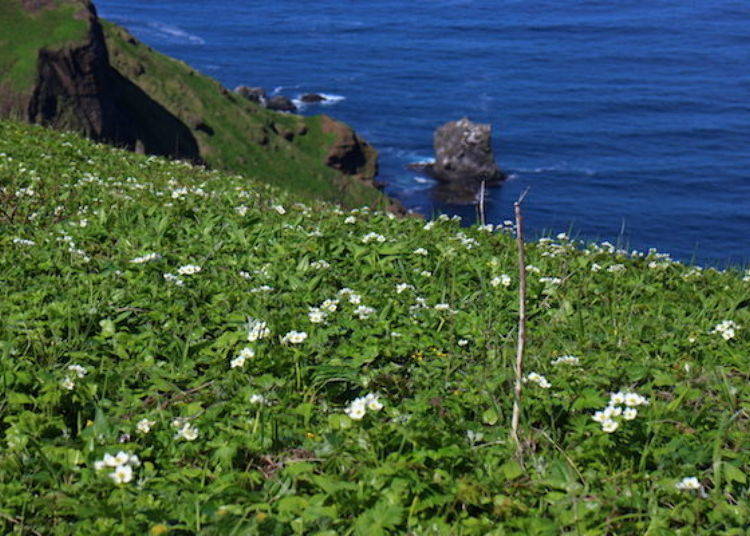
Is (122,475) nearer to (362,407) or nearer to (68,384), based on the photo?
(68,384)

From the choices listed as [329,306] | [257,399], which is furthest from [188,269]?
[257,399]

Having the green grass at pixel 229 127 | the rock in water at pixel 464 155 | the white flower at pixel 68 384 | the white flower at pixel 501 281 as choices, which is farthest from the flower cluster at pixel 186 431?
the rock in water at pixel 464 155

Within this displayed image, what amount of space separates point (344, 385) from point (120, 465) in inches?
74.9

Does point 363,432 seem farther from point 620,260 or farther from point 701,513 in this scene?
point 620,260

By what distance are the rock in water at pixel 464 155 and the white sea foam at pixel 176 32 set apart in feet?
178

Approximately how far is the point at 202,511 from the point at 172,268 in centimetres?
406

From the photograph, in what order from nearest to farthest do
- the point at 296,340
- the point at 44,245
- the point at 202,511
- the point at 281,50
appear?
the point at 202,511 → the point at 296,340 → the point at 44,245 → the point at 281,50

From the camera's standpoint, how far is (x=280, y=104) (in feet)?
338

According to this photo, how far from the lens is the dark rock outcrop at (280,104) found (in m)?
103

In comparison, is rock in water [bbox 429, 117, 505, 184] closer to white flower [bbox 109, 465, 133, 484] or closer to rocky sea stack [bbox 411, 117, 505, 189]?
rocky sea stack [bbox 411, 117, 505, 189]

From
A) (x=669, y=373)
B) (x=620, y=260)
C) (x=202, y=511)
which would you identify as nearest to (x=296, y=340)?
(x=202, y=511)

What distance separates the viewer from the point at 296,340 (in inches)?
257

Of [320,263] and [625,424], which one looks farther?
[320,263]

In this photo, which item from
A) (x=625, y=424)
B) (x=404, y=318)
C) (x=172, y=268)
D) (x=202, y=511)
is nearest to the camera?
(x=202, y=511)
